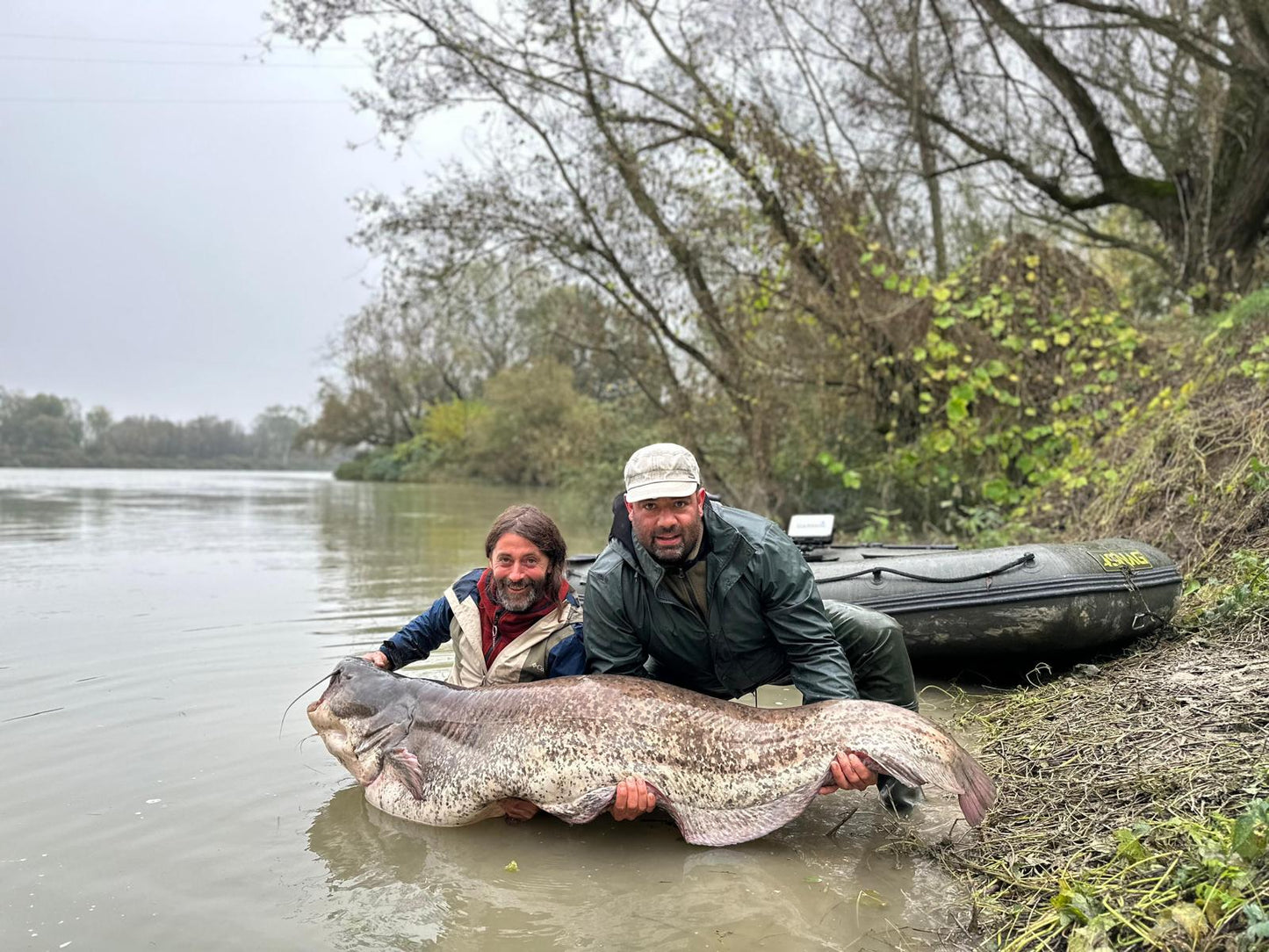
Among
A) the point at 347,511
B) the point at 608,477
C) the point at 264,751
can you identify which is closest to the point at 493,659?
the point at 264,751

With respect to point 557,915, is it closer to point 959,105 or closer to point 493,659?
point 493,659

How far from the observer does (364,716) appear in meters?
4.37

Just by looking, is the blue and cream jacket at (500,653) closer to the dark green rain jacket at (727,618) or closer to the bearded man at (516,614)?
the bearded man at (516,614)

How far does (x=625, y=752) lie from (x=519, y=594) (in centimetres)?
110

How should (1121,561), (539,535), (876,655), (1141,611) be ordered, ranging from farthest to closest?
(1121,561) → (1141,611) → (539,535) → (876,655)

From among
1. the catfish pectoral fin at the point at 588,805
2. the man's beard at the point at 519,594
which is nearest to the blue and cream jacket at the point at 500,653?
the man's beard at the point at 519,594

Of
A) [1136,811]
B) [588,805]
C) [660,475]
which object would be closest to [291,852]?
[588,805]

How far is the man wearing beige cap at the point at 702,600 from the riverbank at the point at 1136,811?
2.11 feet

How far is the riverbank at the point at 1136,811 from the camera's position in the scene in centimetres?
269

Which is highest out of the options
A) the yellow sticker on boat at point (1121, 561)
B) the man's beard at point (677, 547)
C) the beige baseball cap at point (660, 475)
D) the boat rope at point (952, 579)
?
the beige baseball cap at point (660, 475)

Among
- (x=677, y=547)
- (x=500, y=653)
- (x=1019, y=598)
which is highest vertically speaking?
(x=677, y=547)

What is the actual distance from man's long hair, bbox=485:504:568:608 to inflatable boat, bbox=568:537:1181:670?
1846 millimetres

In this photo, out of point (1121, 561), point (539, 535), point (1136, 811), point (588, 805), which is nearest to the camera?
point (1136, 811)

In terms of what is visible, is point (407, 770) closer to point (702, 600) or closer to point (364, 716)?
point (364, 716)
